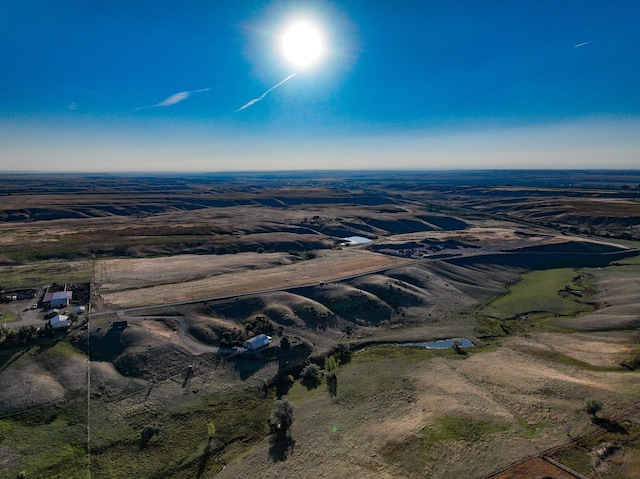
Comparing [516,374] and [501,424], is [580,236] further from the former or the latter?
[501,424]

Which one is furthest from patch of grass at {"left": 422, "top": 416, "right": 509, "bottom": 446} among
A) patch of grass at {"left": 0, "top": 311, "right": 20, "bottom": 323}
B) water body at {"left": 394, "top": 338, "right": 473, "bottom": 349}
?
patch of grass at {"left": 0, "top": 311, "right": 20, "bottom": 323}

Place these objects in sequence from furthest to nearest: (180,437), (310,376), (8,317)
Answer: (8,317) → (310,376) → (180,437)

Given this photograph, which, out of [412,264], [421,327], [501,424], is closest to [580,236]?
[412,264]

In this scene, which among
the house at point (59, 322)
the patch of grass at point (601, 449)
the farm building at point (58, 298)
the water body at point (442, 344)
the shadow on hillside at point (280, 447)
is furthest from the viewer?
the farm building at point (58, 298)

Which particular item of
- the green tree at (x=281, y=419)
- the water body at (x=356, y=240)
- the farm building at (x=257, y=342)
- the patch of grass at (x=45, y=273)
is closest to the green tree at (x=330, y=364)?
the farm building at (x=257, y=342)

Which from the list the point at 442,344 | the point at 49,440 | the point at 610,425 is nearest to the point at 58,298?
the point at 49,440

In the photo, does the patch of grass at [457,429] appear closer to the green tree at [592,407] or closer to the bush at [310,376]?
the green tree at [592,407]

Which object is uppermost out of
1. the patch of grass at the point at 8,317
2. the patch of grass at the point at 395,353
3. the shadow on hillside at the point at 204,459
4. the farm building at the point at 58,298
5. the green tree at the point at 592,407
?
the farm building at the point at 58,298

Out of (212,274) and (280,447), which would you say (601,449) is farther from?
(212,274)
